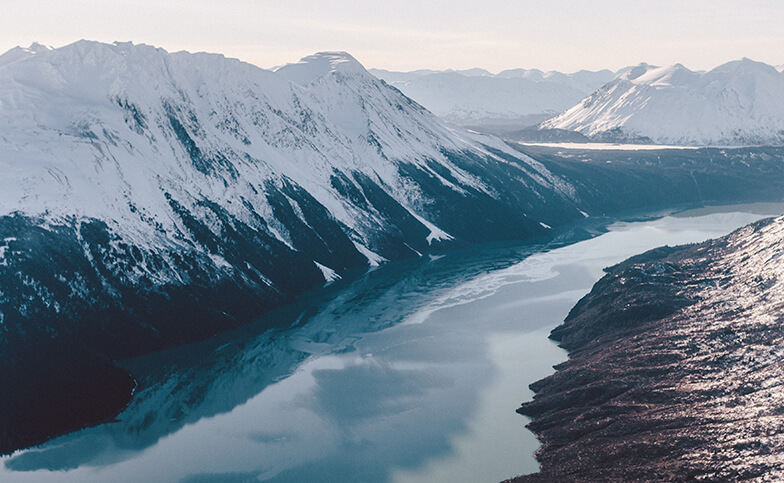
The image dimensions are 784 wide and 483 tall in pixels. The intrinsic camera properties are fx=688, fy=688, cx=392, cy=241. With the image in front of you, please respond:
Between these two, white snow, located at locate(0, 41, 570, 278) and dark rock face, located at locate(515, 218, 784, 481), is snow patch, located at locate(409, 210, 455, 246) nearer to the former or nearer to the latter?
white snow, located at locate(0, 41, 570, 278)

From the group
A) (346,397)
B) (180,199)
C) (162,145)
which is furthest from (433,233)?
(346,397)

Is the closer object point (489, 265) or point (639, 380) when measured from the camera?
point (639, 380)

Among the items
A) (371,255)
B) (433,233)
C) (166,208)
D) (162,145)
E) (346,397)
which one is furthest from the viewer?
(433,233)

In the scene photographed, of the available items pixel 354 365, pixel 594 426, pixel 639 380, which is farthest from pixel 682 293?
pixel 354 365

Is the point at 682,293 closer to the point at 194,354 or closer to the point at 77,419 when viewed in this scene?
the point at 194,354

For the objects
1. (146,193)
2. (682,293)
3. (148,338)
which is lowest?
(682,293)

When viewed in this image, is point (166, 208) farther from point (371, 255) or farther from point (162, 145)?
point (371, 255)

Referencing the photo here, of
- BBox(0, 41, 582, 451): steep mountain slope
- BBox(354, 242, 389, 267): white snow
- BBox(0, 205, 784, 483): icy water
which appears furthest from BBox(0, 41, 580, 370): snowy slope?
BBox(0, 205, 784, 483): icy water
